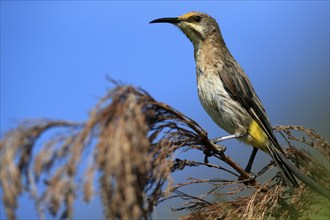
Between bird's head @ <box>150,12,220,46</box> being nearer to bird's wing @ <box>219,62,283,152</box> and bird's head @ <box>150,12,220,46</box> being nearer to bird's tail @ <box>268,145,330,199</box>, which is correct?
bird's wing @ <box>219,62,283,152</box>

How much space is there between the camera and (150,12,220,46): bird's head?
229 inches

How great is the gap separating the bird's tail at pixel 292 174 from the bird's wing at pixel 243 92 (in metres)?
0.68

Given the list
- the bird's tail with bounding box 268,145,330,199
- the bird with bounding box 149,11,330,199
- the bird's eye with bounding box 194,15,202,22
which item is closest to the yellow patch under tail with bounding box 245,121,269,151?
the bird with bounding box 149,11,330,199

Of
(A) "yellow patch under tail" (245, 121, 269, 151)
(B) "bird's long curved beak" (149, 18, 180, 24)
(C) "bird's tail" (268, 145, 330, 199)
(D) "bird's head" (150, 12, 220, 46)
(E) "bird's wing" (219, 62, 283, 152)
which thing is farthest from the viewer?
(D) "bird's head" (150, 12, 220, 46)

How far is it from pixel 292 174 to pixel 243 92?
5.93 feet

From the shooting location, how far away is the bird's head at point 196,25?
580 cm

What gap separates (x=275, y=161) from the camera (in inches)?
162

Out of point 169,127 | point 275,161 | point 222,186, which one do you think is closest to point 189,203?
point 222,186

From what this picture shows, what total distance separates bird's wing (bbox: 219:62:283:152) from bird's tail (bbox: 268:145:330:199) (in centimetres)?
68

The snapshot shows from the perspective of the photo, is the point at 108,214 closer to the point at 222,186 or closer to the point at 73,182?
the point at 73,182

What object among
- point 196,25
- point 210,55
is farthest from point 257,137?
point 196,25

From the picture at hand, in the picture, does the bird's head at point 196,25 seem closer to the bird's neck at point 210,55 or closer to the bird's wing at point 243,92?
the bird's neck at point 210,55

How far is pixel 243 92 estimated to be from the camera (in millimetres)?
5242

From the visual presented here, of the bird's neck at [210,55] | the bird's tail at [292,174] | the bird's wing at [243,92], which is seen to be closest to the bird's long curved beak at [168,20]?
the bird's neck at [210,55]
